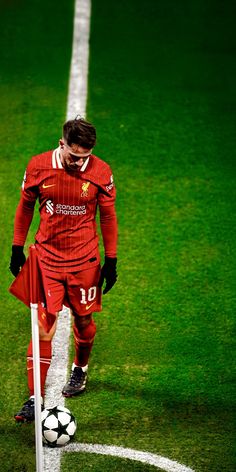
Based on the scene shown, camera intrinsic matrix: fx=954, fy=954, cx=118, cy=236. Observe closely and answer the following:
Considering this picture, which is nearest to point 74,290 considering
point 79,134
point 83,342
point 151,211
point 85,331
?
point 85,331

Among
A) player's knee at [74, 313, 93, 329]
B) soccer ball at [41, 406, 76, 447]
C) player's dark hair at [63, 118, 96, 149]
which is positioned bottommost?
soccer ball at [41, 406, 76, 447]

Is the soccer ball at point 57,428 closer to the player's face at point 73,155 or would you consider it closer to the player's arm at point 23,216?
the player's arm at point 23,216

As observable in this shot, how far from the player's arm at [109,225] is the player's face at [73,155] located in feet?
0.90

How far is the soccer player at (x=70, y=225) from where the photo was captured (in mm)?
6176

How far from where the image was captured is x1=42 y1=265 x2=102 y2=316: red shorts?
6379 mm

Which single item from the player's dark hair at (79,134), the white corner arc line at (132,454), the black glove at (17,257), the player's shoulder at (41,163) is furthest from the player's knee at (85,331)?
the player's dark hair at (79,134)

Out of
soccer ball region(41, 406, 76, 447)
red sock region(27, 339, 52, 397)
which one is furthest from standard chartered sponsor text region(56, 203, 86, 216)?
soccer ball region(41, 406, 76, 447)

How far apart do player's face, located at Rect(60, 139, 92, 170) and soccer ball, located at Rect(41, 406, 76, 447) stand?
164 cm

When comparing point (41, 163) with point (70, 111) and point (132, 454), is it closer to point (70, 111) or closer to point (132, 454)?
point (132, 454)

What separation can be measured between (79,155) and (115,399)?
73.3 inches

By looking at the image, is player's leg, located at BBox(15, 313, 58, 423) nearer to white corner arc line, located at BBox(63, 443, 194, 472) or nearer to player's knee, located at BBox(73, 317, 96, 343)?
player's knee, located at BBox(73, 317, 96, 343)

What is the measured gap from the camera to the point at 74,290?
6508 millimetres

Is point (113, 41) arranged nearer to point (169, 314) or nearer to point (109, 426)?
point (169, 314)

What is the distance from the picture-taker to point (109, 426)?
6.52 metres
